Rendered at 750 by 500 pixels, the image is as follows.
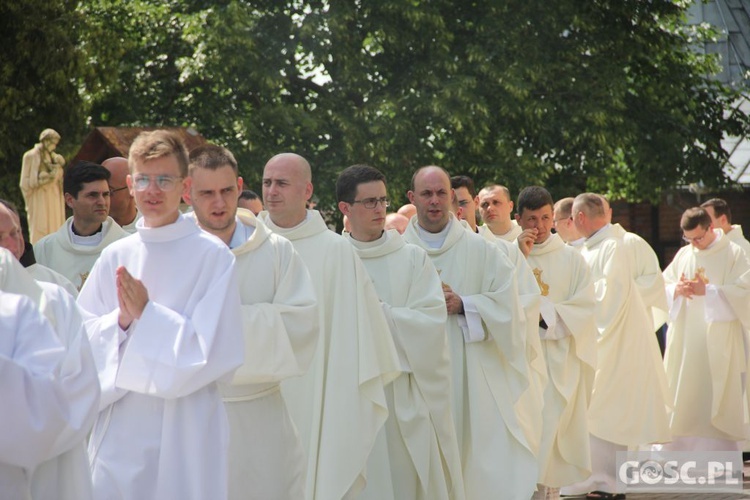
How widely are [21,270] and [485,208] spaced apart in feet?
21.2

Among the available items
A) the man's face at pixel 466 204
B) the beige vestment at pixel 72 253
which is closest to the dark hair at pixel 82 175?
the beige vestment at pixel 72 253

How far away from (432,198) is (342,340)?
1.85 meters

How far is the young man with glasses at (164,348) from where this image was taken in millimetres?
4672

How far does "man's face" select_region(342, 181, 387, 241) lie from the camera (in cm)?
767

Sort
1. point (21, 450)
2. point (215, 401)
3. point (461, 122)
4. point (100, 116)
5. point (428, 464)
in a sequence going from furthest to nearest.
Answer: point (100, 116)
point (461, 122)
point (428, 464)
point (215, 401)
point (21, 450)

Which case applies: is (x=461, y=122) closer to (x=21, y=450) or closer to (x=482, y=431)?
(x=482, y=431)

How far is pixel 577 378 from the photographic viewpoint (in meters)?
10.4

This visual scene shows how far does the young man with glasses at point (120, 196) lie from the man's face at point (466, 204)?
309cm

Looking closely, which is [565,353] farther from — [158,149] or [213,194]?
[158,149]

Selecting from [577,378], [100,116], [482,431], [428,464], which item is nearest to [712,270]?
[577,378]

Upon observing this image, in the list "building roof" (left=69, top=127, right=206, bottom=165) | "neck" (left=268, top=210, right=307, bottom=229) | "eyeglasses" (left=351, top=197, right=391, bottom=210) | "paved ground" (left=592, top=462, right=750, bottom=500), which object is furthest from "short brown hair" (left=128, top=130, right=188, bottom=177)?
"building roof" (left=69, top=127, right=206, bottom=165)

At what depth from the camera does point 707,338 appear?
13.6 m

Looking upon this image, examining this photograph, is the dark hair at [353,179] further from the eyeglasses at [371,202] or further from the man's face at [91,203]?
the man's face at [91,203]

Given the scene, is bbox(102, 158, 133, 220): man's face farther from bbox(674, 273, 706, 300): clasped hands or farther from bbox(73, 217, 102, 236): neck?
bbox(674, 273, 706, 300): clasped hands
